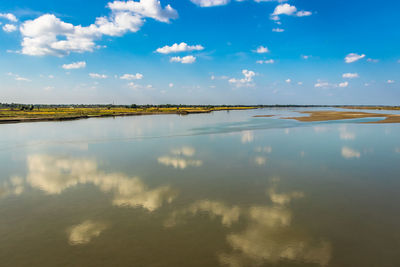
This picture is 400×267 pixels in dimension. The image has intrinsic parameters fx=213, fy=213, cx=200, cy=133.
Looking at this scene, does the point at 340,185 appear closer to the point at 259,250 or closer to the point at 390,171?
the point at 390,171

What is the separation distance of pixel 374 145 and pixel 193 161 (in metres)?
22.1

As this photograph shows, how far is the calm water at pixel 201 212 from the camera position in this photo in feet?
23.2

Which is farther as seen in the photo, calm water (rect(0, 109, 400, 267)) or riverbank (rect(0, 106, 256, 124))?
riverbank (rect(0, 106, 256, 124))

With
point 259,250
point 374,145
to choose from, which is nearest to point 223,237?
point 259,250

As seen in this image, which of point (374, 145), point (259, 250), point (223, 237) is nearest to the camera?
point (259, 250)

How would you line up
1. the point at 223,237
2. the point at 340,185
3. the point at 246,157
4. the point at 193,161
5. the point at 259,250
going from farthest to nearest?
the point at 246,157, the point at 193,161, the point at 340,185, the point at 223,237, the point at 259,250

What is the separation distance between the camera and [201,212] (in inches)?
384

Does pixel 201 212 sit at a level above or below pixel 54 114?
below

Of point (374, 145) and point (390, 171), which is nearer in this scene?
point (390, 171)

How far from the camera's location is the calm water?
Answer: 7.07 metres

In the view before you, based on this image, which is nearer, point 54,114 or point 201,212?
point 201,212

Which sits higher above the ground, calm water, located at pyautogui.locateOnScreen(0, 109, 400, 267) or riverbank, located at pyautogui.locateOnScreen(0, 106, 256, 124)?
riverbank, located at pyautogui.locateOnScreen(0, 106, 256, 124)

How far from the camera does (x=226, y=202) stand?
10711 millimetres

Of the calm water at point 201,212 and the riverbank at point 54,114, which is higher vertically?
the riverbank at point 54,114
